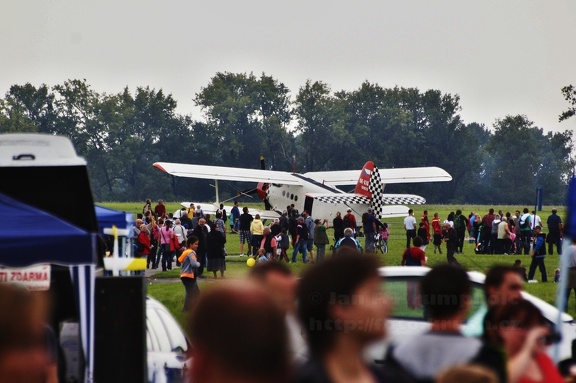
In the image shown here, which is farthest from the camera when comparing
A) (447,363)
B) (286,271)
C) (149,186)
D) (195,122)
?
(195,122)

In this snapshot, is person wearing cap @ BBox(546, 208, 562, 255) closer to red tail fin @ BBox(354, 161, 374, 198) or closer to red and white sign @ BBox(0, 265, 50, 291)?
red tail fin @ BBox(354, 161, 374, 198)

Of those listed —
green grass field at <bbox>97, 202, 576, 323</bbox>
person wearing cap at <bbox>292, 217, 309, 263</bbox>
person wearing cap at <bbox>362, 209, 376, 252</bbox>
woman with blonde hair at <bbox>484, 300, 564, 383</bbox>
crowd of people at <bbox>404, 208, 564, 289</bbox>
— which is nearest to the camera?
woman with blonde hair at <bbox>484, 300, 564, 383</bbox>

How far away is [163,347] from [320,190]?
4043cm

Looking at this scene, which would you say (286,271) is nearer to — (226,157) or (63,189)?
(63,189)

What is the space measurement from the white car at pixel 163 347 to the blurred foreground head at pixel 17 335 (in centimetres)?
554

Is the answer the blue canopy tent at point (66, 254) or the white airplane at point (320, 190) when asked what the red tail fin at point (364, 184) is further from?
the blue canopy tent at point (66, 254)

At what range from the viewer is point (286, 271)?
6449 mm

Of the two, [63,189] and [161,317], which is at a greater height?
[63,189]

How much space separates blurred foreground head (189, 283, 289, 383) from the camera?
8.77 feet

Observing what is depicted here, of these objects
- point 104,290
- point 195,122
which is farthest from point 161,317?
point 195,122

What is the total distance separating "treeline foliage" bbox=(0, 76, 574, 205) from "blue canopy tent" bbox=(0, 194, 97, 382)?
109 meters

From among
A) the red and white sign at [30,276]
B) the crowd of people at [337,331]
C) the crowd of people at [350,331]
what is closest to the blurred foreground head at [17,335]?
the crowd of people at [337,331]

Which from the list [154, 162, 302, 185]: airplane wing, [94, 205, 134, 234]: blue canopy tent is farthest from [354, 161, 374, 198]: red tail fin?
[94, 205, 134, 234]: blue canopy tent

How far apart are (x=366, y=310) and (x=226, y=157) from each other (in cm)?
12144
